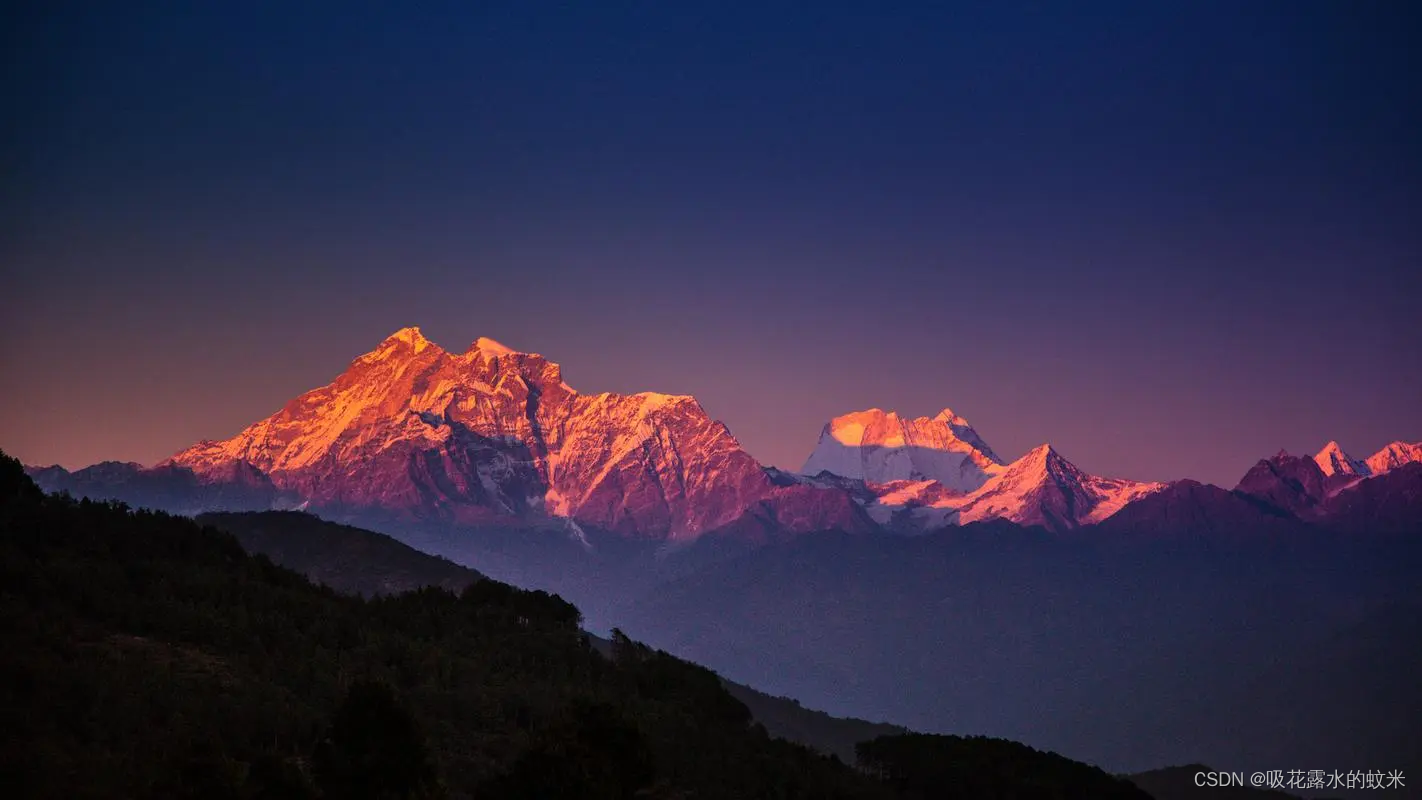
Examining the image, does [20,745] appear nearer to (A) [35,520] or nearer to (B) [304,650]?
(B) [304,650]

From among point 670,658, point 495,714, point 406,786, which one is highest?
point 670,658

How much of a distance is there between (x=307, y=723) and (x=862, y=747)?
250 feet

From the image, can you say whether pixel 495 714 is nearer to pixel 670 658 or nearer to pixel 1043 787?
pixel 670 658

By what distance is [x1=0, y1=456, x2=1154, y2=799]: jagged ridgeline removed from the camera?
73062mm

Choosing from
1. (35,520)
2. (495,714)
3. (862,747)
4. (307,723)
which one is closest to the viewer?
(307,723)

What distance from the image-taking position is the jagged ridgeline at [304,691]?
73.1 meters

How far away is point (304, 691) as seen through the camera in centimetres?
10281

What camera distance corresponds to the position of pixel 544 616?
162 metres

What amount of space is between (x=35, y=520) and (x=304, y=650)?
2708 centimetres

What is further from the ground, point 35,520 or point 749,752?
point 35,520

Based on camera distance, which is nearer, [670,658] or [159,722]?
[159,722]

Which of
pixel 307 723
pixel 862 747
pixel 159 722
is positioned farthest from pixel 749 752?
pixel 159 722

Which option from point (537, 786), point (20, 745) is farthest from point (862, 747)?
point (20, 745)

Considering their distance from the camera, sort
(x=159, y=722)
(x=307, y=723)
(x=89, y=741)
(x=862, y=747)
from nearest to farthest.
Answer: (x=89, y=741) < (x=159, y=722) < (x=307, y=723) < (x=862, y=747)
